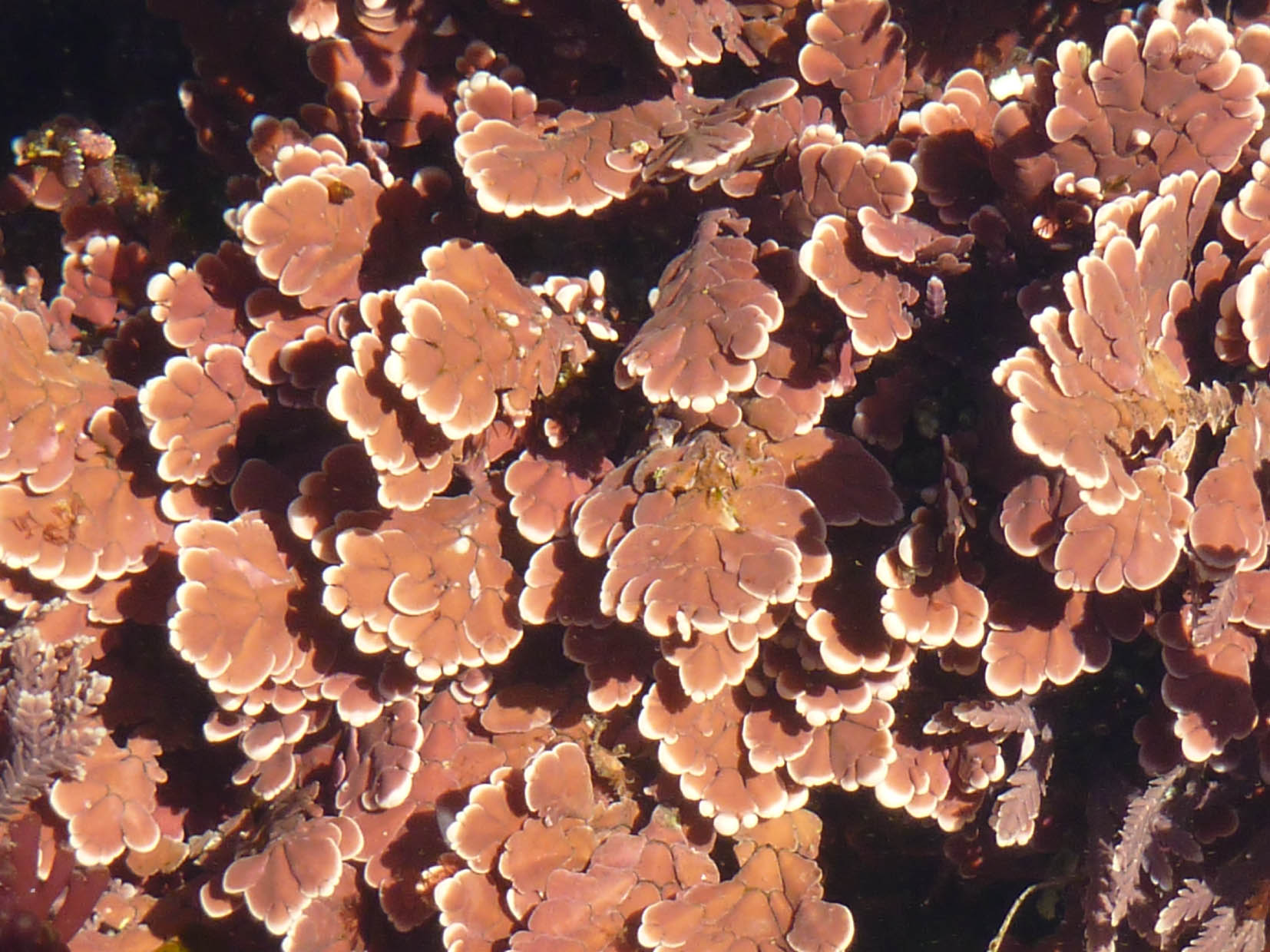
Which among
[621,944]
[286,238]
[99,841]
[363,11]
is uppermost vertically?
[363,11]

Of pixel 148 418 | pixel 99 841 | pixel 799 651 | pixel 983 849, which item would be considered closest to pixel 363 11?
pixel 148 418

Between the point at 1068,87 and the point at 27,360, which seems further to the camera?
the point at 27,360

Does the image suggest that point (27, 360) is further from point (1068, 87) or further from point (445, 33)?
point (1068, 87)

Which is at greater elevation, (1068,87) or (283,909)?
(1068,87)

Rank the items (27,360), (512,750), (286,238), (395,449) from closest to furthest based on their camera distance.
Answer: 1. (395,449)
2. (286,238)
3. (27,360)
4. (512,750)

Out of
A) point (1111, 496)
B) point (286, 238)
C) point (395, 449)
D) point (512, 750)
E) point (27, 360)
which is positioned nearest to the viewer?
point (1111, 496)

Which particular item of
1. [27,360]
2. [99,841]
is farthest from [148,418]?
[99,841]
